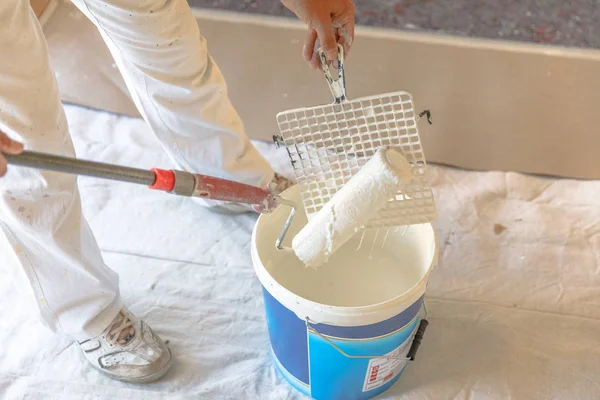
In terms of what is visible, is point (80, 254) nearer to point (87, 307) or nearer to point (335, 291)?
point (87, 307)

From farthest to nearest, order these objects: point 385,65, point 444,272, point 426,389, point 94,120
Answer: point 385,65
point 94,120
point 444,272
point 426,389

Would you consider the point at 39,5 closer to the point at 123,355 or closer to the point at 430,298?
the point at 123,355

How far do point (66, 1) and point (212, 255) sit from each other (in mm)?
952

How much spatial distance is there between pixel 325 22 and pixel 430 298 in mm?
508

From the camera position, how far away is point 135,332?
0.99 meters

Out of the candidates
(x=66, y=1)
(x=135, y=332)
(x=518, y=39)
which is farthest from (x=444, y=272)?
(x=66, y=1)

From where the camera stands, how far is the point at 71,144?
824 mm

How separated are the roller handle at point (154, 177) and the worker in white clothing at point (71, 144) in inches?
6.5

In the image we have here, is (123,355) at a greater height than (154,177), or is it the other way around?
(154,177)

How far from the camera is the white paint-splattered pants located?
2.42 ft

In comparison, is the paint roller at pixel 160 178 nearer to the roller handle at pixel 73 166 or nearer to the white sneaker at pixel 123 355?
the roller handle at pixel 73 166

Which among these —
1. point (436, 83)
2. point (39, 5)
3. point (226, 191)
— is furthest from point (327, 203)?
point (39, 5)

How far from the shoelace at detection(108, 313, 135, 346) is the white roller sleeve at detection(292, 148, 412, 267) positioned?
0.31m

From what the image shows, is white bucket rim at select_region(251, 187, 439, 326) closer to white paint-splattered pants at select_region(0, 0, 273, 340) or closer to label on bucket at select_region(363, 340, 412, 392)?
label on bucket at select_region(363, 340, 412, 392)
